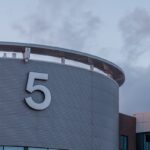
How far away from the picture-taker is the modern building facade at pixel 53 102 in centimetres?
4572

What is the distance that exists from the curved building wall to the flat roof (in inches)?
38.6

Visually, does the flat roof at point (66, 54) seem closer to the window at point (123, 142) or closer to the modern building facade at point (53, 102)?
the modern building facade at point (53, 102)

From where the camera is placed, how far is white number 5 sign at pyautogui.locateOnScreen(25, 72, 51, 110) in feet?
151

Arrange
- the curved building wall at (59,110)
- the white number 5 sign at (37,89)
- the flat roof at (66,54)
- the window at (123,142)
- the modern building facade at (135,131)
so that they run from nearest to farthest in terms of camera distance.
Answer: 1. the curved building wall at (59,110)
2. the white number 5 sign at (37,89)
3. the flat roof at (66,54)
4. the window at (123,142)
5. the modern building facade at (135,131)

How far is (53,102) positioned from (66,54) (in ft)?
12.9

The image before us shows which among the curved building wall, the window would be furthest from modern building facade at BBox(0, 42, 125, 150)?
the window

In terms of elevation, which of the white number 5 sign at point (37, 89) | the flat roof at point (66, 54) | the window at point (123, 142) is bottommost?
the window at point (123, 142)

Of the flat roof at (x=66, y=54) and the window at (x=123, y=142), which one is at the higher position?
the flat roof at (x=66, y=54)

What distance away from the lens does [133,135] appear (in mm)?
56500

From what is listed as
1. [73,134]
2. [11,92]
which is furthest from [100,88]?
[11,92]

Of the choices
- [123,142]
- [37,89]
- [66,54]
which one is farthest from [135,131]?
[37,89]

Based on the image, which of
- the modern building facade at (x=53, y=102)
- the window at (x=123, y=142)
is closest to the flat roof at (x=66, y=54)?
the modern building facade at (x=53, y=102)

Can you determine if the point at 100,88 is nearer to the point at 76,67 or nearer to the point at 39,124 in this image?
the point at 76,67

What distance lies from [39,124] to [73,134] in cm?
287
